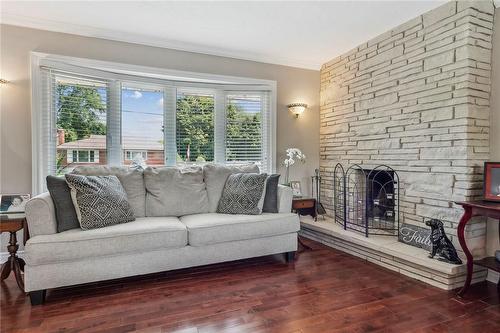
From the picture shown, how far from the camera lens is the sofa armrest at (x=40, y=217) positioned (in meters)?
2.17

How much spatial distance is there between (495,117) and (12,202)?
465 centimetres

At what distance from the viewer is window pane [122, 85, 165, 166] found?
3469mm

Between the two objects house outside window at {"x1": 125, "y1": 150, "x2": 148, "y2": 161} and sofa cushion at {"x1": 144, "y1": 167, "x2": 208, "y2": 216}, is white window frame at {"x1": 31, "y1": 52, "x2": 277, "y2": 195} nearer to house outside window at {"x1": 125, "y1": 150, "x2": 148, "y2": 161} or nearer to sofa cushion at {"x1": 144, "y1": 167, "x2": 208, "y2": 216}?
house outside window at {"x1": 125, "y1": 150, "x2": 148, "y2": 161}

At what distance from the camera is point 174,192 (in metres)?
3.11

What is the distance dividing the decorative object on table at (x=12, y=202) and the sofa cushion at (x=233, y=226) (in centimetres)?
148

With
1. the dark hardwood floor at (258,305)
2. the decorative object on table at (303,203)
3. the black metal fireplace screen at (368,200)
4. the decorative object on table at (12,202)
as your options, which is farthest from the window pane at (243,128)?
the decorative object on table at (12,202)

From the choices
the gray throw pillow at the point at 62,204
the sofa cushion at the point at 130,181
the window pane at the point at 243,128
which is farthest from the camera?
the window pane at the point at 243,128

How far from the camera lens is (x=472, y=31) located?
8.11 feet

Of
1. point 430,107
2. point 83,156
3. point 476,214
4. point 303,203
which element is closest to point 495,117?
point 430,107

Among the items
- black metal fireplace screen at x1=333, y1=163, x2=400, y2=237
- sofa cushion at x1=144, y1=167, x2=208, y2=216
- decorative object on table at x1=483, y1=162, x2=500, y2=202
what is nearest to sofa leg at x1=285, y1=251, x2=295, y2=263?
black metal fireplace screen at x1=333, y1=163, x2=400, y2=237

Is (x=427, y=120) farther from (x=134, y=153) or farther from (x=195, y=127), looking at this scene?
(x=134, y=153)

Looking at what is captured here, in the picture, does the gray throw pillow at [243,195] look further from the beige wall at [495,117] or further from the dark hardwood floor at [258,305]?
the beige wall at [495,117]

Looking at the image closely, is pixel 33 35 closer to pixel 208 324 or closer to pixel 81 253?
pixel 81 253

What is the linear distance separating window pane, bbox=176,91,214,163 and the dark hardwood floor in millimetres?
1605
